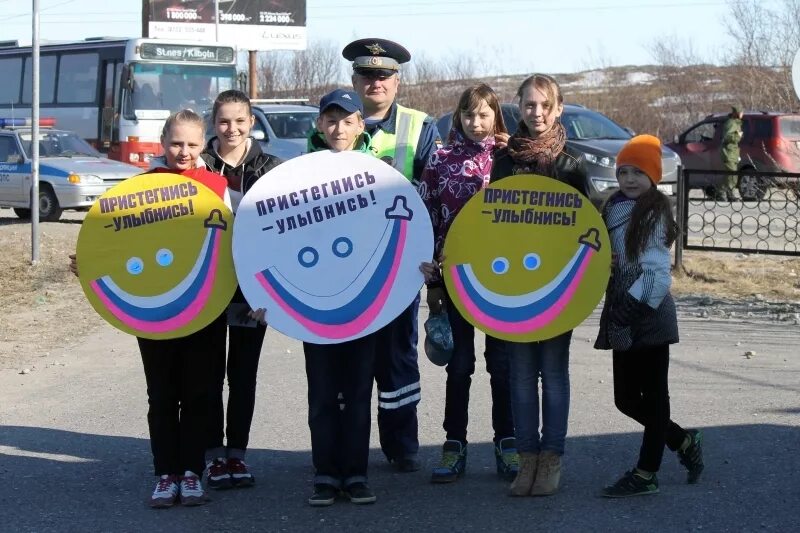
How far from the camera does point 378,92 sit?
5.84m

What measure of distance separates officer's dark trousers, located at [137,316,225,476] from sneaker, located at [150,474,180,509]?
1.3 inches

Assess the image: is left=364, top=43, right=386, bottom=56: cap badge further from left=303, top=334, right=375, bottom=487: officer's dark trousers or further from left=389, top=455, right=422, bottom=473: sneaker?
left=389, top=455, right=422, bottom=473: sneaker

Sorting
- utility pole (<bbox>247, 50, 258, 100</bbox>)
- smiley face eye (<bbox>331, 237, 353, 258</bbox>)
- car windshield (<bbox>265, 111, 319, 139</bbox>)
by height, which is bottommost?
smiley face eye (<bbox>331, 237, 353, 258</bbox>)

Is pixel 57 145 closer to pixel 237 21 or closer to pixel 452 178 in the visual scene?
pixel 452 178

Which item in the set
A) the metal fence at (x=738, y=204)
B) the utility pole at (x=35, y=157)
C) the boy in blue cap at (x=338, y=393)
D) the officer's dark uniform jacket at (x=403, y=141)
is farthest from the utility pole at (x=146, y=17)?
the boy in blue cap at (x=338, y=393)

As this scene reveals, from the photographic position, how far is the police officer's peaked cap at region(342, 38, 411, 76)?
578 cm

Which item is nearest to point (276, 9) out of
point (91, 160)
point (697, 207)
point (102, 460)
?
point (91, 160)

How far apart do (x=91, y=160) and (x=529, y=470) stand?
17903 mm

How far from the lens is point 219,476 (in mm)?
5730

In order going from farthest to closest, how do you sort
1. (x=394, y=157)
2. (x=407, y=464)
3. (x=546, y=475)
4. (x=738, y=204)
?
1. (x=738, y=204)
2. (x=407, y=464)
3. (x=394, y=157)
4. (x=546, y=475)

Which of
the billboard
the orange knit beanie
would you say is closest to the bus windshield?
the orange knit beanie

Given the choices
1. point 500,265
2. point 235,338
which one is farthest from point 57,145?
point 500,265

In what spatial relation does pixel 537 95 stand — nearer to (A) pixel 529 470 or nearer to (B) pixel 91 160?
(A) pixel 529 470

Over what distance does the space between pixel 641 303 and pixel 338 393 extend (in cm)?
136
